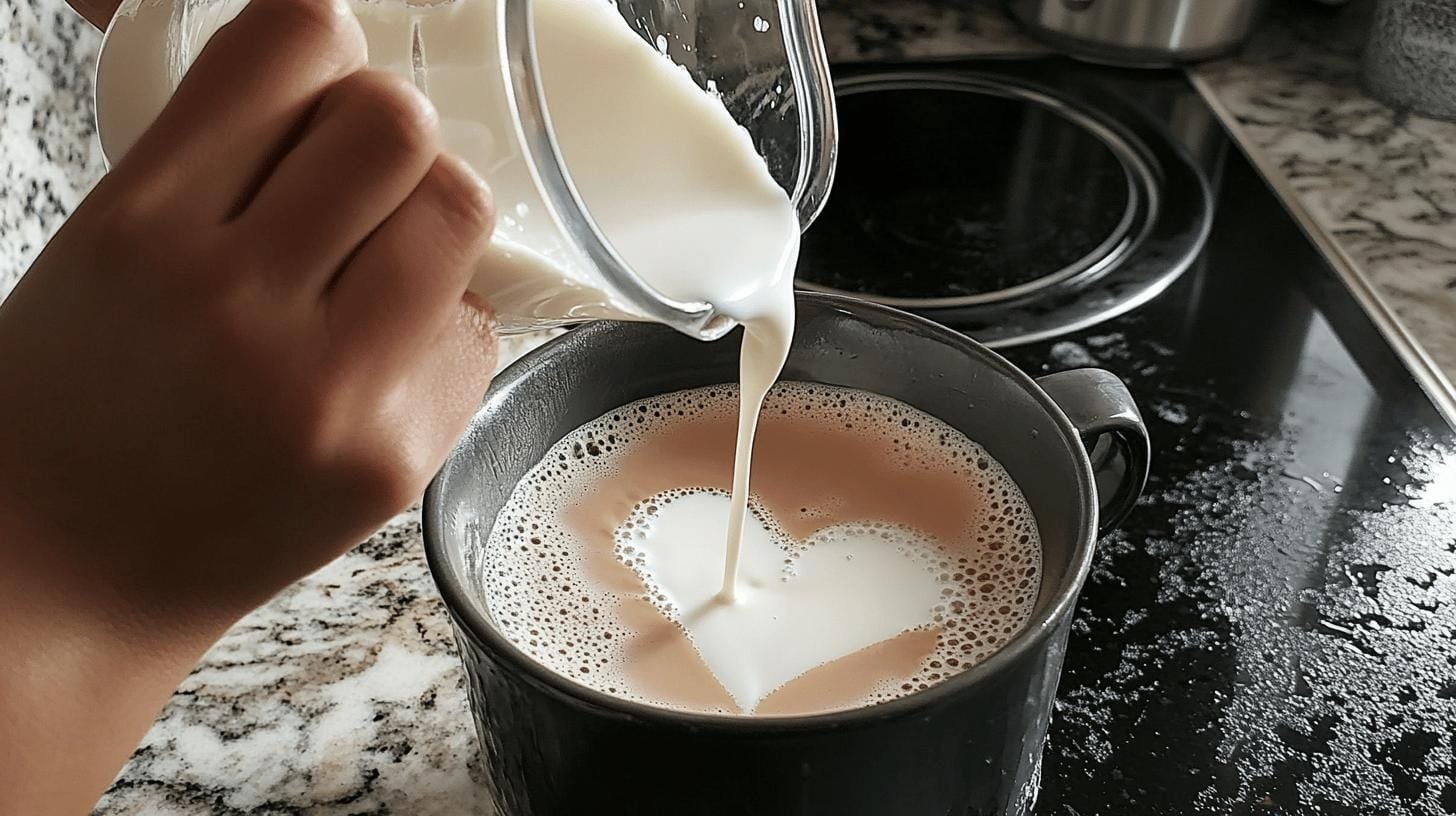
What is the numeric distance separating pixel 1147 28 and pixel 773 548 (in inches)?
30.4

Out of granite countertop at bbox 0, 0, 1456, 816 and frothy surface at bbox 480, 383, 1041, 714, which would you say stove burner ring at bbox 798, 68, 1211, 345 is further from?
frothy surface at bbox 480, 383, 1041, 714

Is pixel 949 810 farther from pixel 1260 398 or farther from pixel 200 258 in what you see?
pixel 1260 398

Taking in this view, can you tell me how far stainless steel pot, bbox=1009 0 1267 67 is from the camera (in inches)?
46.7

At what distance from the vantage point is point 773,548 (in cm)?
60

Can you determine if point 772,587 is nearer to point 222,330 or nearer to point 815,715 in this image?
point 815,715

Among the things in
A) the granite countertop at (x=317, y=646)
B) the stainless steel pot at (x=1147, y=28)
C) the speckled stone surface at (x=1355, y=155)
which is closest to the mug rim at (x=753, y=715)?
the granite countertop at (x=317, y=646)

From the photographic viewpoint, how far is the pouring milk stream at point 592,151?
387 millimetres

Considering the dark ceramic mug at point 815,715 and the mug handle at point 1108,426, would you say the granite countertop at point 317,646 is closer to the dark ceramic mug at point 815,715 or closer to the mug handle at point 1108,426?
the dark ceramic mug at point 815,715

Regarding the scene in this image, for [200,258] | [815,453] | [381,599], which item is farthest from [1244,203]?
[200,258]

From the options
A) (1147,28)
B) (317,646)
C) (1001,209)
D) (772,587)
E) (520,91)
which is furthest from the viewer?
(1147,28)

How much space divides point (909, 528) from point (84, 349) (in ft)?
1.15

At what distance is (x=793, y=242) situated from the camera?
551mm

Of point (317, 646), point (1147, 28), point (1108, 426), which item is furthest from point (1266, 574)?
point (1147, 28)

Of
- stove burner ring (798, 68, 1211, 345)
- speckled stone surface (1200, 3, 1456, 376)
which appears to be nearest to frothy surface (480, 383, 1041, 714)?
stove burner ring (798, 68, 1211, 345)
